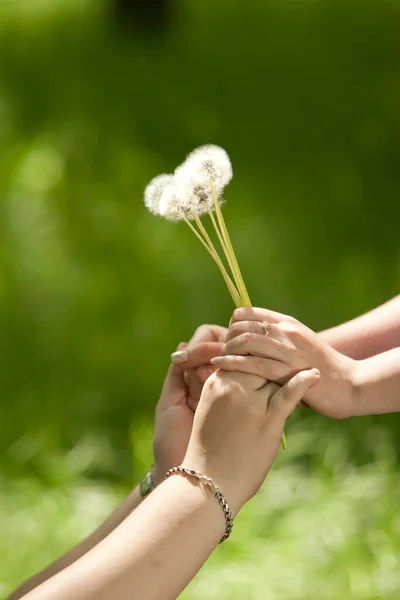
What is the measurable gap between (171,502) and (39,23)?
474 cm

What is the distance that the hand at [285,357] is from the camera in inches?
52.8

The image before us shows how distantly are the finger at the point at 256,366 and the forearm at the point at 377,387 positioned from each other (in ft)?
0.59

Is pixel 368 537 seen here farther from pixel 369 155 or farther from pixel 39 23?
pixel 39 23

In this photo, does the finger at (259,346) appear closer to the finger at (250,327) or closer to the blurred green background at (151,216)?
the finger at (250,327)

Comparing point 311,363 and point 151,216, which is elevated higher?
point 151,216

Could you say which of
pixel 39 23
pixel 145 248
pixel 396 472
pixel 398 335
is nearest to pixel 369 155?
pixel 145 248

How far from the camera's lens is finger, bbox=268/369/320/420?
4.26 ft

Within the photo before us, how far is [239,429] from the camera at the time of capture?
1261 mm

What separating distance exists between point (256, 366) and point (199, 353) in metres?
0.29

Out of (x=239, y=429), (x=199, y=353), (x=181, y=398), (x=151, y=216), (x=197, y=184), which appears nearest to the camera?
(x=239, y=429)

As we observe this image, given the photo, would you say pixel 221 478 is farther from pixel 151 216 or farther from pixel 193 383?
Result: pixel 151 216

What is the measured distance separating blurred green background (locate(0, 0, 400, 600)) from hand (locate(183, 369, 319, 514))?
192cm

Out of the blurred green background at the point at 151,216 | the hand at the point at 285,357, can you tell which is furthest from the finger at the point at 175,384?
the blurred green background at the point at 151,216

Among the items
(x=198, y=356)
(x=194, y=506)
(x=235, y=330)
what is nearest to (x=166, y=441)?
(x=198, y=356)
